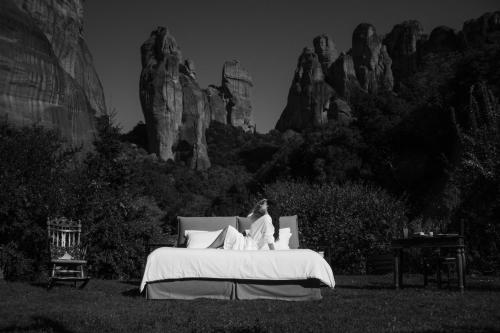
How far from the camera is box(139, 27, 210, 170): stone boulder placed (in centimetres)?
6600

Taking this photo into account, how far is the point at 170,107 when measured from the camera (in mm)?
68438

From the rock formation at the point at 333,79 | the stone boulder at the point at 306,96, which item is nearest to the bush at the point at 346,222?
the rock formation at the point at 333,79

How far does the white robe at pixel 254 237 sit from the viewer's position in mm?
7207

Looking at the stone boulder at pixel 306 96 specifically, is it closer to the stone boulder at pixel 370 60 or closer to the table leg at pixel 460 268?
the stone boulder at pixel 370 60

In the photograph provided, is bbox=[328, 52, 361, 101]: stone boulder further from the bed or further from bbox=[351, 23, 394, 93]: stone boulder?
the bed

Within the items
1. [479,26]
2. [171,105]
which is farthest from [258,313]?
[171,105]

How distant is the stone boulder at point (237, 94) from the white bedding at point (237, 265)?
279ft

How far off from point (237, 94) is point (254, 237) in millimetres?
93690

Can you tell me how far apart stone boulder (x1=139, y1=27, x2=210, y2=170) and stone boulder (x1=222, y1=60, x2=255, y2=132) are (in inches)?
725

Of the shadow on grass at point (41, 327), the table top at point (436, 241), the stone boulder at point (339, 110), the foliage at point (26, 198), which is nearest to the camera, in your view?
the shadow on grass at point (41, 327)

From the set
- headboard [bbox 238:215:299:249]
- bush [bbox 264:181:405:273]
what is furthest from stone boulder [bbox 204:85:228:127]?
headboard [bbox 238:215:299:249]

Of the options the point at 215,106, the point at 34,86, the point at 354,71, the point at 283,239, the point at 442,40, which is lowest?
the point at 283,239

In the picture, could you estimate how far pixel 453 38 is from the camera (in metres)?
61.4

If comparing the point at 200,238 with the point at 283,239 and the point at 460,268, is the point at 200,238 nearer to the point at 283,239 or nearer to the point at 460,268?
the point at 283,239
